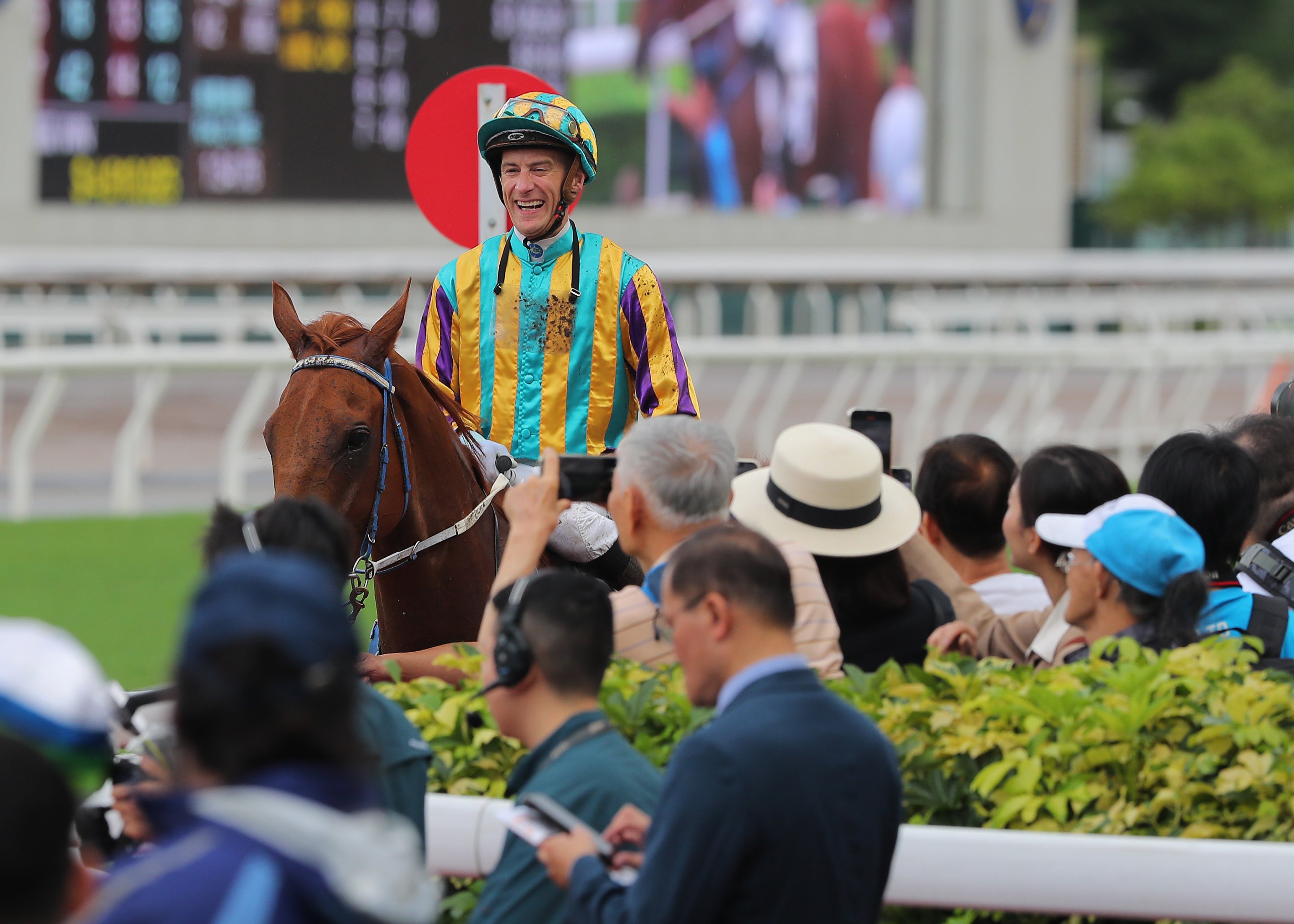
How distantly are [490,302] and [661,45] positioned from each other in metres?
14.8

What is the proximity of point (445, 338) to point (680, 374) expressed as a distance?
1.84 ft

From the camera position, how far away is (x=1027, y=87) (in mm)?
21141

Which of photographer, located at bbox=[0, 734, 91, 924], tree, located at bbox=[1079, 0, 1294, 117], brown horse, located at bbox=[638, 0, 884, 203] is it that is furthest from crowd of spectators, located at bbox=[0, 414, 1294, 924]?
tree, located at bbox=[1079, 0, 1294, 117]

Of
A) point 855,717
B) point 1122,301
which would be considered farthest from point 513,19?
point 855,717

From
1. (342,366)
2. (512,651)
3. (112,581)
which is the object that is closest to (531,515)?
(512,651)

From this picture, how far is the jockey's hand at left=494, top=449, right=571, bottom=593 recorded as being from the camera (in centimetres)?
258

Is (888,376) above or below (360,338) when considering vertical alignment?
below

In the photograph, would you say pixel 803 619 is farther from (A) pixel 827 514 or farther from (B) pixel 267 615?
(B) pixel 267 615

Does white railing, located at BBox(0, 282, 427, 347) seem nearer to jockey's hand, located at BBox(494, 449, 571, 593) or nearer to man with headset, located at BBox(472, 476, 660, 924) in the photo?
jockey's hand, located at BBox(494, 449, 571, 593)

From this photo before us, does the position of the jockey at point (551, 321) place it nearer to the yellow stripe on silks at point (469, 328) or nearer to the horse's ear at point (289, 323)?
the yellow stripe on silks at point (469, 328)

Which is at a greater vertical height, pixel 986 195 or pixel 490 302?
pixel 986 195

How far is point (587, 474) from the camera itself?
301 centimetres

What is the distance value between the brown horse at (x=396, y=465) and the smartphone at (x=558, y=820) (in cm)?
132

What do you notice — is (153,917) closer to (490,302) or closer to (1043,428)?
(490,302)
